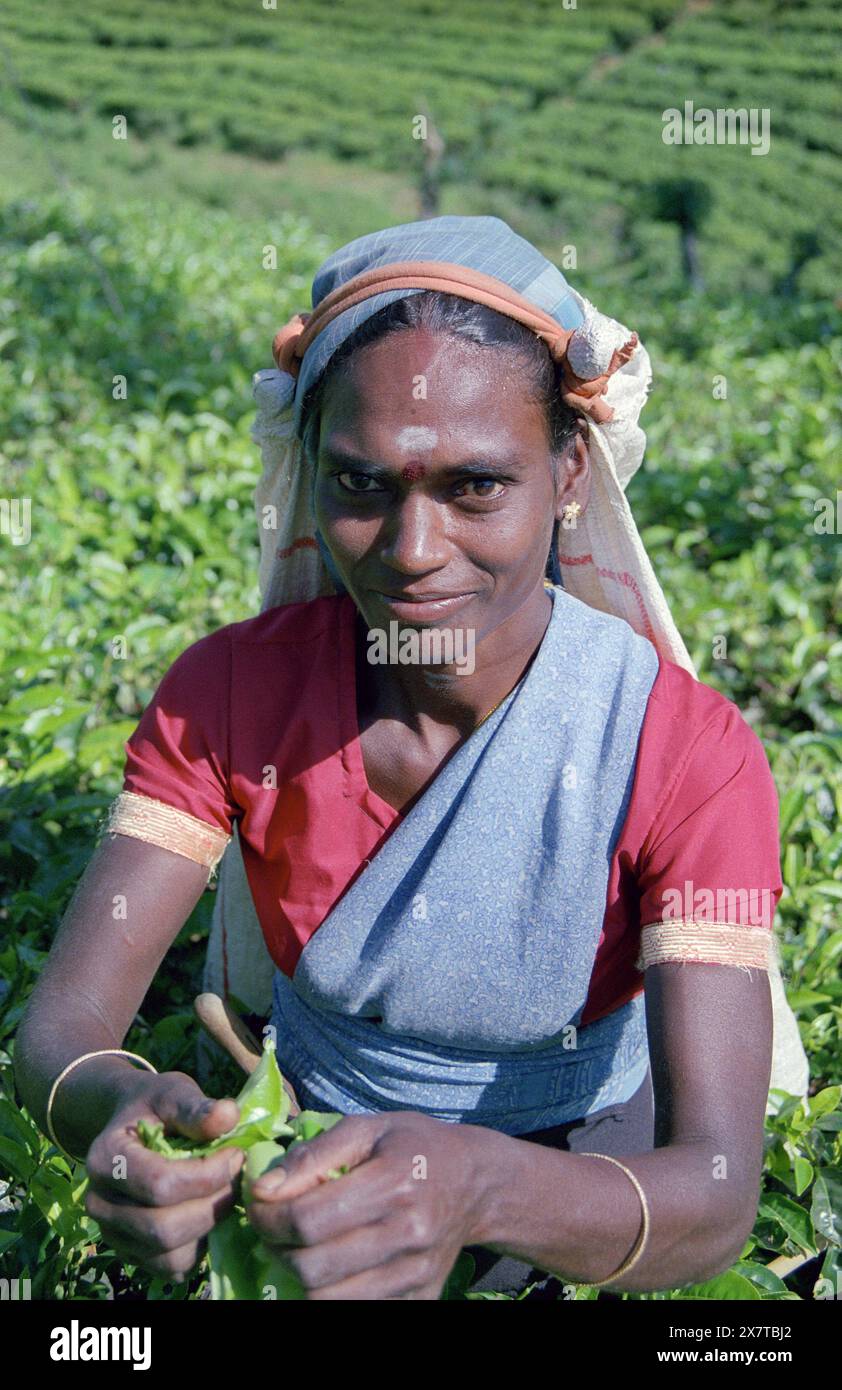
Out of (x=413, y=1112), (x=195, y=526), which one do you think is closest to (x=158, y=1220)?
(x=413, y=1112)

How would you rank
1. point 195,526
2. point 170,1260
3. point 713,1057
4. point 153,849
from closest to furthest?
1. point 170,1260
2. point 713,1057
3. point 153,849
4. point 195,526

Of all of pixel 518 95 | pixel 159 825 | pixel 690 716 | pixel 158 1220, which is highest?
pixel 518 95

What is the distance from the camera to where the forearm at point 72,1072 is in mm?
1432

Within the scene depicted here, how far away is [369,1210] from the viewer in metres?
1.13

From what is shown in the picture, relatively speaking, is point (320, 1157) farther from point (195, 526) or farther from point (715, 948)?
point (195, 526)

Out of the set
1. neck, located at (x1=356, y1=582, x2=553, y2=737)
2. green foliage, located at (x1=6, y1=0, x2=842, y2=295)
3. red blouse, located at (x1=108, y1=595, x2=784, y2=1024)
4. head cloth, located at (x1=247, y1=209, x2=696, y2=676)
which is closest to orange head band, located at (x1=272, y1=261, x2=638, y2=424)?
head cloth, located at (x1=247, y1=209, x2=696, y2=676)

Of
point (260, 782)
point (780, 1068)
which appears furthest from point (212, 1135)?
point (780, 1068)

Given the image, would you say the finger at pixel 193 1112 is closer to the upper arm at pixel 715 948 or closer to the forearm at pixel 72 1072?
the forearm at pixel 72 1072

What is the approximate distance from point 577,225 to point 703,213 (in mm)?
1552

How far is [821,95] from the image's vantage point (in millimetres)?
19250

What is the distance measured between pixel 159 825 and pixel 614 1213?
0.70m

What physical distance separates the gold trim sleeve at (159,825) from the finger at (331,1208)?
0.61 metres

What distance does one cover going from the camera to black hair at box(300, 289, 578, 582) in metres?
1.51

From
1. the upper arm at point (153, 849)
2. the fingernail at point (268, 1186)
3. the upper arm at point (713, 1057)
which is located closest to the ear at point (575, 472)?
the upper arm at point (153, 849)
